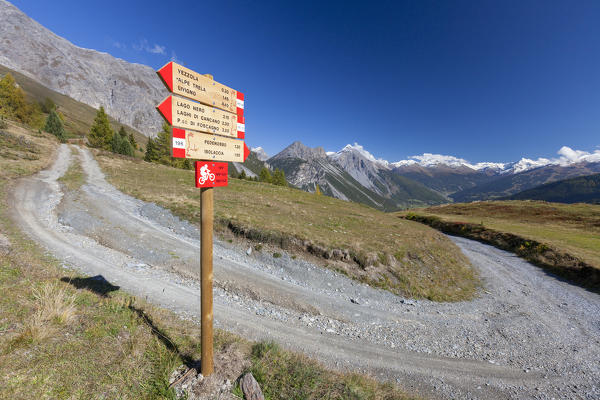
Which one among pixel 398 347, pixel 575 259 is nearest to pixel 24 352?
pixel 398 347

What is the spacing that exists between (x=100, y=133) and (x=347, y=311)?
76.1 metres

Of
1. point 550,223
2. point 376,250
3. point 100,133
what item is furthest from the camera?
point 100,133

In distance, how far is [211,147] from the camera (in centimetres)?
491

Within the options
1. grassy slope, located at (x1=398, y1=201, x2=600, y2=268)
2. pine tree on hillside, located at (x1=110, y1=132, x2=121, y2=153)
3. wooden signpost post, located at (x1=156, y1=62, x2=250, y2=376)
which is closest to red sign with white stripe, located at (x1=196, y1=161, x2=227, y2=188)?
wooden signpost post, located at (x1=156, y1=62, x2=250, y2=376)

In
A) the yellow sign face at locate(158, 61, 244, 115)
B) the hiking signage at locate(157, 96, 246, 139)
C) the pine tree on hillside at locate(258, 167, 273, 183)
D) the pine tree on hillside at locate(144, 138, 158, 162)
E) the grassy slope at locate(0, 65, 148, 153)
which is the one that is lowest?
the hiking signage at locate(157, 96, 246, 139)

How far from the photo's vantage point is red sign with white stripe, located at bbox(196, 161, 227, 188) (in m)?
4.63

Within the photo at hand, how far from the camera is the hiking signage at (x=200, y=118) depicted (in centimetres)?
426

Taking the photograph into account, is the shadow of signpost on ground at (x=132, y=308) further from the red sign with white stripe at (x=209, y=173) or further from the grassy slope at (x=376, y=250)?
the grassy slope at (x=376, y=250)

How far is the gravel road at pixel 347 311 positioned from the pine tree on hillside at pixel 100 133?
167ft

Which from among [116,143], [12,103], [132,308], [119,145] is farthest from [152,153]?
[132,308]

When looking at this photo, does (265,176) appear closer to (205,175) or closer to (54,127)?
(54,127)

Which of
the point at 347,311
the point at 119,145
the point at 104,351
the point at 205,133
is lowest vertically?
the point at 347,311

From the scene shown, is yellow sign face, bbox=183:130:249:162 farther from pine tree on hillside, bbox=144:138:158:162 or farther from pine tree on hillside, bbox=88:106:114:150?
pine tree on hillside, bbox=88:106:114:150

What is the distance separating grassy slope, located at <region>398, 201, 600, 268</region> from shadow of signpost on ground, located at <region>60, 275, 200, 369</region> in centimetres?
3466
